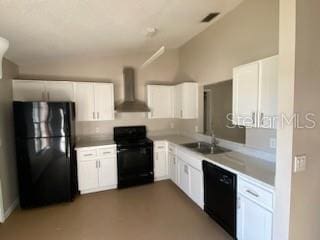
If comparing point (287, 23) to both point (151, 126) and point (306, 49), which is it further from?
point (151, 126)

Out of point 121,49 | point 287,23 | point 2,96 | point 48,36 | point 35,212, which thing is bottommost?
point 35,212

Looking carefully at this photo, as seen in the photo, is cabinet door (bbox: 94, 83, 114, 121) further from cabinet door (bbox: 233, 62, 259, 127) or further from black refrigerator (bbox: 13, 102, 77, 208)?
cabinet door (bbox: 233, 62, 259, 127)

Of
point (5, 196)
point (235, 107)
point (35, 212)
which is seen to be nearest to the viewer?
point (235, 107)

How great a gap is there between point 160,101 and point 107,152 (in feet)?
5.56

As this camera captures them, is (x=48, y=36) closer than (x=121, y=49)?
Yes

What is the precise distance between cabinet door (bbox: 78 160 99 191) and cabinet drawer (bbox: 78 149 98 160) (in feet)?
0.30

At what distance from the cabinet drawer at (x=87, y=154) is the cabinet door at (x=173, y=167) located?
153 centimetres

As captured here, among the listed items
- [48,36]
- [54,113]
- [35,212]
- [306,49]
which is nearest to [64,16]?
[48,36]

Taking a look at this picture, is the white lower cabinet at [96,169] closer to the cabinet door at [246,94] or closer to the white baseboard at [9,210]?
the white baseboard at [9,210]

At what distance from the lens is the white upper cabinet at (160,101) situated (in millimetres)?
4496

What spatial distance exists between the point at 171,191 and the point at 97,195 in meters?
1.41

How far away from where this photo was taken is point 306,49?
154 cm

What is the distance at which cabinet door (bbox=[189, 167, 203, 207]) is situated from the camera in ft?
9.84

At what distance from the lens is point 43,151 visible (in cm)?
316
